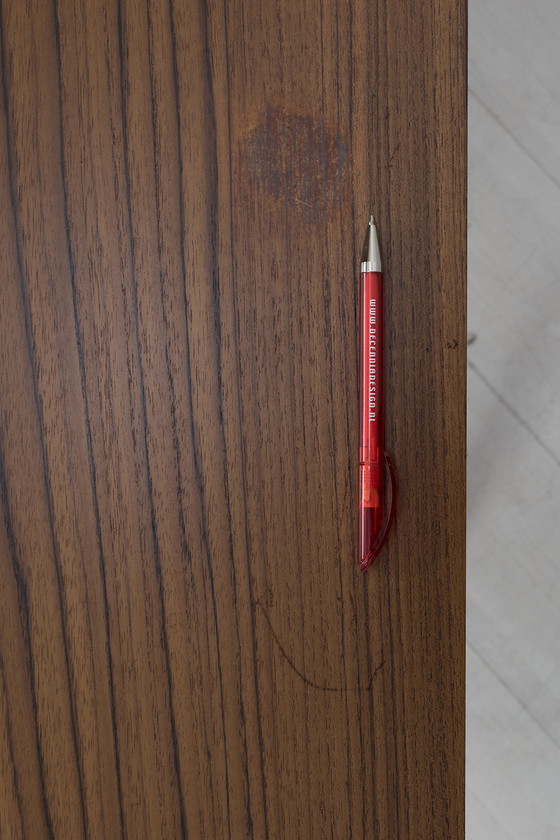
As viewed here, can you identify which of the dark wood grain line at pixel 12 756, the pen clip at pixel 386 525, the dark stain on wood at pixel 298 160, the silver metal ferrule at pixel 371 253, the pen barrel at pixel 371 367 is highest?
the dark stain on wood at pixel 298 160

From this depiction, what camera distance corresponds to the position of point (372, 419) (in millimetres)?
291

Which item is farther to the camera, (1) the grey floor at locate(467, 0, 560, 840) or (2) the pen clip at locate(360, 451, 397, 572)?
(1) the grey floor at locate(467, 0, 560, 840)

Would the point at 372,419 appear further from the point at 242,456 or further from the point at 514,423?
the point at 514,423

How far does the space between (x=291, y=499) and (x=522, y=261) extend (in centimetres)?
33

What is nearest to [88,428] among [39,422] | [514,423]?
[39,422]

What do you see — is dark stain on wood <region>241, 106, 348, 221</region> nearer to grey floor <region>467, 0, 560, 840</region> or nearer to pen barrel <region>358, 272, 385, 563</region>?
pen barrel <region>358, 272, 385, 563</region>

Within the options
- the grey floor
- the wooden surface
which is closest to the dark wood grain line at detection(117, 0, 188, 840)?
the wooden surface

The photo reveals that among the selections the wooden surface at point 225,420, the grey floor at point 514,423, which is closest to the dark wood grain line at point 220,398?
the wooden surface at point 225,420

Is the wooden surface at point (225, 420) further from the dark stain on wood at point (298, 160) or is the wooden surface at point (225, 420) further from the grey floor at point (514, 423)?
the grey floor at point (514, 423)

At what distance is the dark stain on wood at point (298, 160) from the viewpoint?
290 millimetres

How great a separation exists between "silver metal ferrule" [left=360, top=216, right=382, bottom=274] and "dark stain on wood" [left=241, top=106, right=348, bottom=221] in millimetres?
15

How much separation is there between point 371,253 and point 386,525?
0.09 meters

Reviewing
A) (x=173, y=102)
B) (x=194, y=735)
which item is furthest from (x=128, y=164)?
(x=194, y=735)

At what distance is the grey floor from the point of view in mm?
565
